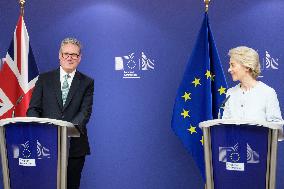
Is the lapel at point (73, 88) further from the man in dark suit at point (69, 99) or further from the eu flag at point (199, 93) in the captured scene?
the eu flag at point (199, 93)

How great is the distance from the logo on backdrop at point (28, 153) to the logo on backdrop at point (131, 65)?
2.42 metres

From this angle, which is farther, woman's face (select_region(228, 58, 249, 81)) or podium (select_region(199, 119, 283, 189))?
woman's face (select_region(228, 58, 249, 81))

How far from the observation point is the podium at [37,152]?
2650 mm

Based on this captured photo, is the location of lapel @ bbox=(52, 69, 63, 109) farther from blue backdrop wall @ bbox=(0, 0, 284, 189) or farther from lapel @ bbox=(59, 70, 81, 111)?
blue backdrop wall @ bbox=(0, 0, 284, 189)

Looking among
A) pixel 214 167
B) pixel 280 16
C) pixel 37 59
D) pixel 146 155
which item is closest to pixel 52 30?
pixel 37 59

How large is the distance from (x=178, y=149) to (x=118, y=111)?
30.8 inches

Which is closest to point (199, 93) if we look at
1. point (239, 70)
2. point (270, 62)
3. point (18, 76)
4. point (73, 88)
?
point (270, 62)

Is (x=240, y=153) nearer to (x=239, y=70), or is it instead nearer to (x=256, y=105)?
(x=256, y=105)

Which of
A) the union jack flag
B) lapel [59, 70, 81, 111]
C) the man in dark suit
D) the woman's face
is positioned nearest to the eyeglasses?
the man in dark suit

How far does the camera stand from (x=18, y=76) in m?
4.73

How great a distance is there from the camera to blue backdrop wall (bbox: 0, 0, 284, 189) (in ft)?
15.9

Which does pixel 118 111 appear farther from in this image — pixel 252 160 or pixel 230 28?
pixel 252 160

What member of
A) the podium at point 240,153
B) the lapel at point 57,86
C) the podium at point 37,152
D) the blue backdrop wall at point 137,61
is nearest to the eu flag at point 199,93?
the blue backdrop wall at point 137,61

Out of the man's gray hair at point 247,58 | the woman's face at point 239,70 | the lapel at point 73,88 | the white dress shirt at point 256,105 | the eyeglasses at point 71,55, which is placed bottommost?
the white dress shirt at point 256,105
